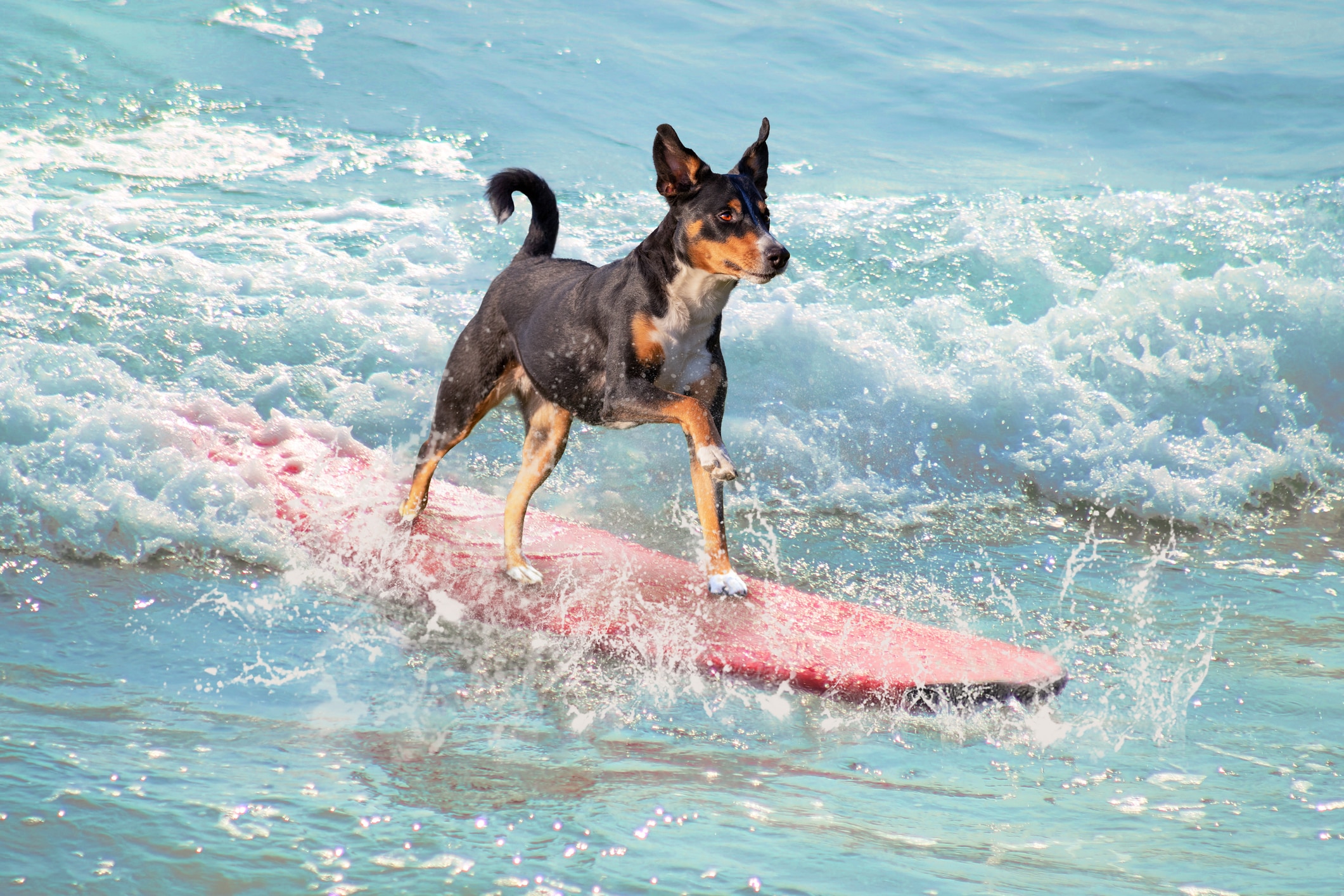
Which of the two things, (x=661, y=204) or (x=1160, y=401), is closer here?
(x=1160, y=401)

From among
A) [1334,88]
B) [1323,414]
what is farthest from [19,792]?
[1334,88]

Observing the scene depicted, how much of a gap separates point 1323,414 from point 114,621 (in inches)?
278

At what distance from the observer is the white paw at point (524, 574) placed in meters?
4.26

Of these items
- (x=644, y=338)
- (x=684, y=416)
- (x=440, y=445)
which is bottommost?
(x=440, y=445)

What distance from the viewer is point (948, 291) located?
26.7ft

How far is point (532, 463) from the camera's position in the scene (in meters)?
4.30

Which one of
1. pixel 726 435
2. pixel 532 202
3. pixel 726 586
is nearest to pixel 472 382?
pixel 532 202

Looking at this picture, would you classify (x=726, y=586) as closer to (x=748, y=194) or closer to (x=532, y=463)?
(x=532, y=463)

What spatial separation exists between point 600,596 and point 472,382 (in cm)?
97

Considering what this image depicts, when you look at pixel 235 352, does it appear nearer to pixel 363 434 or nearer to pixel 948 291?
pixel 363 434

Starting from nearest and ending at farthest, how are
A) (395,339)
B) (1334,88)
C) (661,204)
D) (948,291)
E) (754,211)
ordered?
(754,211)
(395,339)
(948,291)
(661,204)
(1334,88)

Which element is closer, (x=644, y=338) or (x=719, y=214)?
(x=719, y=214)

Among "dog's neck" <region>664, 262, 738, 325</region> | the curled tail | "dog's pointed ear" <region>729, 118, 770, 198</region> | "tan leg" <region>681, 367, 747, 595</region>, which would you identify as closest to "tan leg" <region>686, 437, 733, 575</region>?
"tan leg" <region>681, 367, 747, 595</region>

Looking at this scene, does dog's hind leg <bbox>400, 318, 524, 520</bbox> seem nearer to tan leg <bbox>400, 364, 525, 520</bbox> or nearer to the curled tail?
tan leg <bbox>400, 364, 525, 520</bbox>
